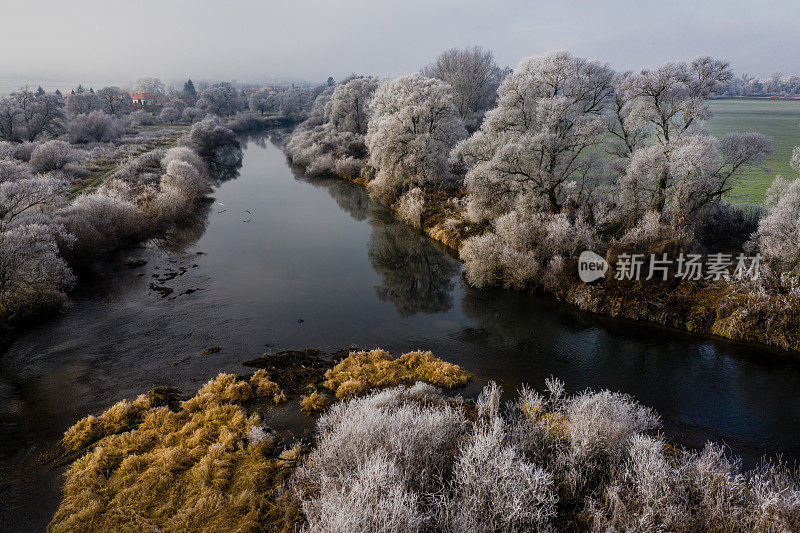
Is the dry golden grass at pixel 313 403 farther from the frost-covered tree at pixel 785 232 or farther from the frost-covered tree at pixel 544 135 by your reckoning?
the frost-covered tree at pixel 785 232

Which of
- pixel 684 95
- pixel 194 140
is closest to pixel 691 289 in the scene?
pixel 684 95

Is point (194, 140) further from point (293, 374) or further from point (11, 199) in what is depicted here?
point (293, 374)

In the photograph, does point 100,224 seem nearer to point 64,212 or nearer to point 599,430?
point 64,212

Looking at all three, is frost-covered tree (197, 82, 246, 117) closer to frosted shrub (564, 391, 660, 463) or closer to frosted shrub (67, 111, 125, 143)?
frosted shrub (67, 111, 125, 143)

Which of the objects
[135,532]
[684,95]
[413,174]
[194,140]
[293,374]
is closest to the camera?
[135,532]

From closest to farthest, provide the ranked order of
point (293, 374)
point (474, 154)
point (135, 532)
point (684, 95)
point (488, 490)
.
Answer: point (488, 490)
point (135, 532)
point (293, 374)
point (684, 95)
point (474, 154)

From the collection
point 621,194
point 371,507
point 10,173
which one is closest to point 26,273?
point 10,173

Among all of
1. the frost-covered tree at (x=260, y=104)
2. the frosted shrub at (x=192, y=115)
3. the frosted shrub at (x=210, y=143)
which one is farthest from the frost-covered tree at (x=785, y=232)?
the frost-covered tree at (x=260, y=104)
